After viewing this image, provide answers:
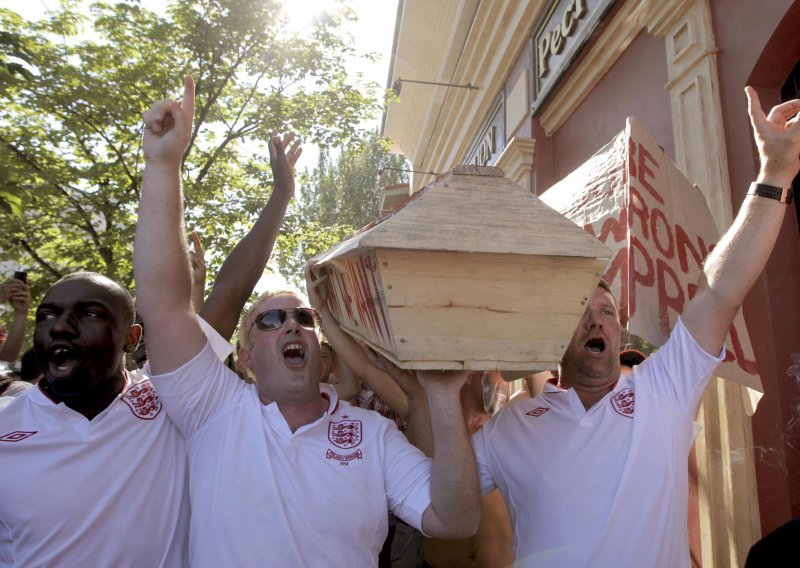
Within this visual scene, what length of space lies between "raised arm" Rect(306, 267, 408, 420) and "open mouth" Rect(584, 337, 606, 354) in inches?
25.9

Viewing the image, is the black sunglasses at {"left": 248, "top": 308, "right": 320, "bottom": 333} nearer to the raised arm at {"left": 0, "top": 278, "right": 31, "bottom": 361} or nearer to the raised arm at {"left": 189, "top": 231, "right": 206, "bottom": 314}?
the raised arm at {"left": 189, "top": 231, "right": 206, "bottom": 314}

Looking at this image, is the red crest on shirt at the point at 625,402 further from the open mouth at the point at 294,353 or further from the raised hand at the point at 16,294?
the raised hand at the point at 16,294

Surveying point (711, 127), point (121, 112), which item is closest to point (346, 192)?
point (121, 112)

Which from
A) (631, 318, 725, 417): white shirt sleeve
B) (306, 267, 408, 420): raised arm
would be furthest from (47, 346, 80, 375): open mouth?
(631, 318, 725, 417): white shirt sleeve

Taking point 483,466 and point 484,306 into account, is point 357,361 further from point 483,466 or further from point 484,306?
point 484,306

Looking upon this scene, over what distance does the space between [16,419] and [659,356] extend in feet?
6.31

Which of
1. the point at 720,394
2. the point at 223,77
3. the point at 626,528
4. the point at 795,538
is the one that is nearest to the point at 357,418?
the point at 626,528

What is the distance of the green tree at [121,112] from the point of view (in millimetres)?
7402

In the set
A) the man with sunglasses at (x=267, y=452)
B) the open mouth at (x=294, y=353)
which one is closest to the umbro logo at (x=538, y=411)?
the man with sunglasses at (x=267, y=452)

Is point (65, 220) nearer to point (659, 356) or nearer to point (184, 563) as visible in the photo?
point (184, 563)

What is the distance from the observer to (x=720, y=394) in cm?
307

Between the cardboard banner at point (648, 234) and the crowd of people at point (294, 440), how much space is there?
14 cm

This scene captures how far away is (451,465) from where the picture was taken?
163 cm

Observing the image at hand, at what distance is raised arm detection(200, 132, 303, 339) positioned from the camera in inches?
95.0
